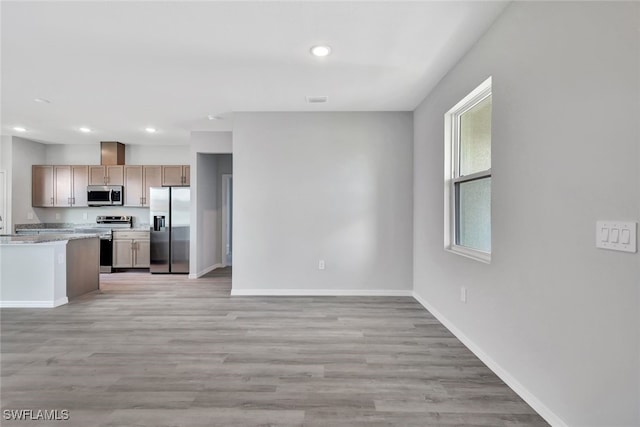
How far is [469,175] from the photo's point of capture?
112 inches

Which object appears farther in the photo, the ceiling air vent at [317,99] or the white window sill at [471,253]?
the ceiling air vent at [317,99]

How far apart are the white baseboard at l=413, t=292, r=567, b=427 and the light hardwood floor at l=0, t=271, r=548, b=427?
0.05m

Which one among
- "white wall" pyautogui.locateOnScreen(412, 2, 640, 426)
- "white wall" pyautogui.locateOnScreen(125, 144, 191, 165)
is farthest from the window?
"white wall" pyautogui.locateOnScreen(125, 144, 191, 165)

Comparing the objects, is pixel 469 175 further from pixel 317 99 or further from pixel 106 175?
pixel 106 175

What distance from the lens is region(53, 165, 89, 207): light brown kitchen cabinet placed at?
632cm

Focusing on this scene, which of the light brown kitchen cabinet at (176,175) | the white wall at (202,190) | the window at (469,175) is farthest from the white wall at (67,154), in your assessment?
the window at (469,175)

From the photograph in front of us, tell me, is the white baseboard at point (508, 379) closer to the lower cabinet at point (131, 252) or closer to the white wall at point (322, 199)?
the white wall at point (322, 199)

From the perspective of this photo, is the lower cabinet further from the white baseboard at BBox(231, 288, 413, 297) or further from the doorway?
the white baseboard at BBox(231, 288, 413, 297)

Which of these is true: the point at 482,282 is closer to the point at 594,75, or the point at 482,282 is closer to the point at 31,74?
the point at 594,75

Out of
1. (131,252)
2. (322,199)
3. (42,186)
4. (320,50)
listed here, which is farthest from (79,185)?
(320,50)

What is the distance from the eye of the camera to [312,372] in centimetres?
227

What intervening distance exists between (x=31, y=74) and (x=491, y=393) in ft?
16.2

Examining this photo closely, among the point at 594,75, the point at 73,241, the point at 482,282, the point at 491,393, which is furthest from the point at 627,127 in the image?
the point at 73,241

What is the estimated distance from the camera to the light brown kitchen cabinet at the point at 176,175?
6.28 metres
